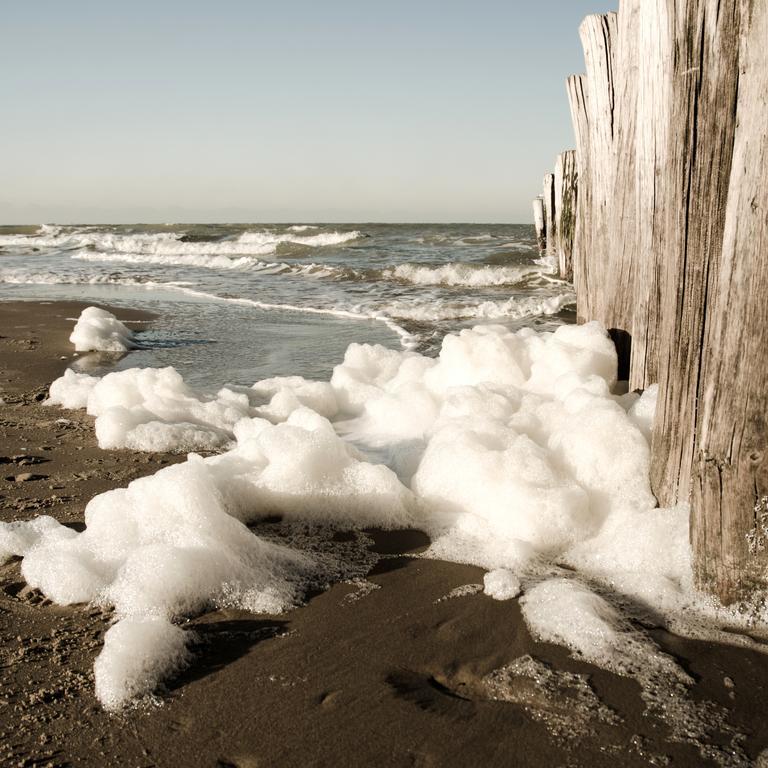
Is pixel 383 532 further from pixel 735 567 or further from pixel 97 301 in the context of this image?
pixel 97 301

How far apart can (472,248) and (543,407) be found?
74.2 ft

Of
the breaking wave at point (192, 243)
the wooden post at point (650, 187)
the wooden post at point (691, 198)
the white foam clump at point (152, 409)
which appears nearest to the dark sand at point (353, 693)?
the wooden post at point (691, 198)

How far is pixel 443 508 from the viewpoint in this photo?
11.3 feet

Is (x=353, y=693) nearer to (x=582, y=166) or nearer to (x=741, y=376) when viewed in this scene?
(x=741, y=376)

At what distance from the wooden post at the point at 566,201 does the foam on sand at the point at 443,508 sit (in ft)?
24.2

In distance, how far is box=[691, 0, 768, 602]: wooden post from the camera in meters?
2.26

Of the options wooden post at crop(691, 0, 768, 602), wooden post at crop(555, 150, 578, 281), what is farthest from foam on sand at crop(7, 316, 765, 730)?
wooden post at crop(555, 150, 578, 281)

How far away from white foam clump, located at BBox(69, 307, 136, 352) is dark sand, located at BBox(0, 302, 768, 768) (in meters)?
5.21

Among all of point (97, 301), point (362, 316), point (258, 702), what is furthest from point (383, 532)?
point (97, 301)

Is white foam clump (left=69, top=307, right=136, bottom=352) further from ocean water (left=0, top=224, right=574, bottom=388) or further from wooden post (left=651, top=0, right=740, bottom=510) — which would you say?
wooden post (left=651, top=0, right=740, bottom=510)

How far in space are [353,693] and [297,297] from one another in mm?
11872

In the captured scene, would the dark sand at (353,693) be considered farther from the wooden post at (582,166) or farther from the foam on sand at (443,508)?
the wooden post at (582,166)

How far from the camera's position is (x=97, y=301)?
1212cm

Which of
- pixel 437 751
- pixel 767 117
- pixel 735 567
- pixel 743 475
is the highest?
pixel 767 117
